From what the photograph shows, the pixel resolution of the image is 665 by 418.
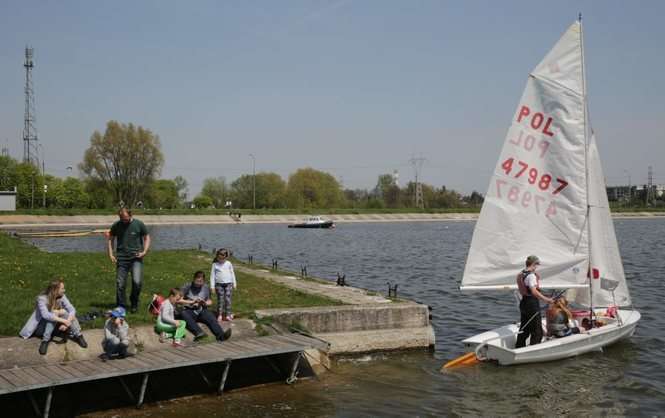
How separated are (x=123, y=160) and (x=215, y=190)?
224 ft

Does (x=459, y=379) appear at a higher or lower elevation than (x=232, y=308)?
lower

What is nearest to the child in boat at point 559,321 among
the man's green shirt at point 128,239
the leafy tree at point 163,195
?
the man's green shirt at point 128,239

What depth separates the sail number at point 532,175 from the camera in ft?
52.8

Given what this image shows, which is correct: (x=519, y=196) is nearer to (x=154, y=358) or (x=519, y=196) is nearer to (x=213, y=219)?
(x=154, y=358)

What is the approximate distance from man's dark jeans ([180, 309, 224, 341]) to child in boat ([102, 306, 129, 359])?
5.43 feet

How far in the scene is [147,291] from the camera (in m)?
18.1

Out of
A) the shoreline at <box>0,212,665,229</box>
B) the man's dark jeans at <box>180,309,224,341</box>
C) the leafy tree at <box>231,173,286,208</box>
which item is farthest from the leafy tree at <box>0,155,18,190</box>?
the man's dark jeans at <box>180,309,224,341</box>

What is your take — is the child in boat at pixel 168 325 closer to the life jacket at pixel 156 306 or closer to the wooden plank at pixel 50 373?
the life jacket at pixel 156 306

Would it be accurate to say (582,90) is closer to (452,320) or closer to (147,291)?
(452,320)

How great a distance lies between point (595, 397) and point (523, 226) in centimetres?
436

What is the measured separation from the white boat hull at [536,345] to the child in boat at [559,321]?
0.70 ft

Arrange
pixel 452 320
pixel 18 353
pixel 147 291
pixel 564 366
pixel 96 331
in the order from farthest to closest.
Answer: pixel 452 320
pixel 147 291
pixel 564 366
pixel 96 331
pixel 18 353

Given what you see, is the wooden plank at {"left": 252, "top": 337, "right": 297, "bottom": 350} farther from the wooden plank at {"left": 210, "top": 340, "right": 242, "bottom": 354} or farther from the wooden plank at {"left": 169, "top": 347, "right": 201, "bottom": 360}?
the wooden plank at {"left": 169, "top": 347, "right": 201, "bottom": 360}

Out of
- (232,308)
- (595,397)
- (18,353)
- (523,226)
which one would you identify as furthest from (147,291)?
(595,397)
